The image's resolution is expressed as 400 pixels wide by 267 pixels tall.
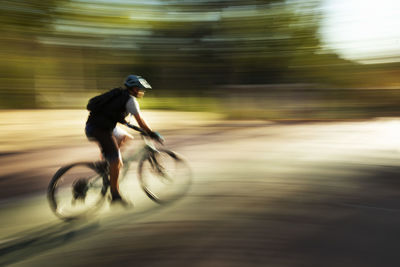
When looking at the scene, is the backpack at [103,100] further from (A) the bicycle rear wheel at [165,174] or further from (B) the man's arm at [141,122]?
(A) the bicycle rear wheel at [165,174]

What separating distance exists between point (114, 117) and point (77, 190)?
3.19 feet

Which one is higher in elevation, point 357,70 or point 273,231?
point 357,70

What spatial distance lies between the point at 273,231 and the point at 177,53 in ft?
69.8

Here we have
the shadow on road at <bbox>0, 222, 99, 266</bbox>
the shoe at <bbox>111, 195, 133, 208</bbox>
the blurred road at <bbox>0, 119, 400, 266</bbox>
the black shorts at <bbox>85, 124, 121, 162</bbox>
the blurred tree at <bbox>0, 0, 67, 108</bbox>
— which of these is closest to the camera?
the blurred road at <bbox>0, 119, 400, 266</bbox>

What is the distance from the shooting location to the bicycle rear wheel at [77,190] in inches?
169

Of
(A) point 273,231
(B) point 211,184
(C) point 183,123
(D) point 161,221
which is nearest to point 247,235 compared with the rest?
(A) point 273,231

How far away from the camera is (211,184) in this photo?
600 centimetres

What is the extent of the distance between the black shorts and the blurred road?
0.74m

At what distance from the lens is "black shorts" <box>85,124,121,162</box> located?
4254 millimetres

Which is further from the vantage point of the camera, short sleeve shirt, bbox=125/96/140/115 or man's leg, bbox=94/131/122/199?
man's leg, bbox=94/131/122/199

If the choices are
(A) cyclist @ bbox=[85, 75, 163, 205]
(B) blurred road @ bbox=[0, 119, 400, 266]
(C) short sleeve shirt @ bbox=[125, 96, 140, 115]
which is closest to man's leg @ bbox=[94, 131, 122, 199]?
(A) cyclist @ bbox=[85, 75, 163, 205]

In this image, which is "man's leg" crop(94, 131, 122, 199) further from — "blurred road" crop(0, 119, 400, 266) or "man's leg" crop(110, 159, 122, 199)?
"blurred road" crop(0, 119, 400, 266)

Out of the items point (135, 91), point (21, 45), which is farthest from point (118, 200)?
point (21, 45)

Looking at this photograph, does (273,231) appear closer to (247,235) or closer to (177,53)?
(247,235)
